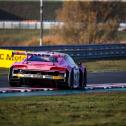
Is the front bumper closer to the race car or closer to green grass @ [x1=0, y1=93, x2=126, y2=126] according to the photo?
the race car

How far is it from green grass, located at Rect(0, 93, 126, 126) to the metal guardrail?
66.2 feet

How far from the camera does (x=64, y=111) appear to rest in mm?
14000

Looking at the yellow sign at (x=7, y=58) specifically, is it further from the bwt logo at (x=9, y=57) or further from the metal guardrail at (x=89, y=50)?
the metal guardrail at (x=89, y=50)

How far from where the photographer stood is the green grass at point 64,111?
12.4m

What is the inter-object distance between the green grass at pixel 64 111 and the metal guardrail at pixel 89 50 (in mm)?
20172

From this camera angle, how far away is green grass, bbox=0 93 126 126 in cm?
1243

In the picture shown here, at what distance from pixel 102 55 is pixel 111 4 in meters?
22.3

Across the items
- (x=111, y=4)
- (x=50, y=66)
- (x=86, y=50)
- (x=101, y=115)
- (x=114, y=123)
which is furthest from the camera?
(x=111, y=4)

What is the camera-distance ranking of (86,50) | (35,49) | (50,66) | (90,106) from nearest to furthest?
(90,106) < (50,66) < (35,49) < (86,50)

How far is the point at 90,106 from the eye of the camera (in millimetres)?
15094

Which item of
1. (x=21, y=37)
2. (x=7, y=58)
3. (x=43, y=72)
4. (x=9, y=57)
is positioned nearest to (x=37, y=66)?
(x=43, y=72)

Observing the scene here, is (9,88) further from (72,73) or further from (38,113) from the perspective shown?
(38,113)

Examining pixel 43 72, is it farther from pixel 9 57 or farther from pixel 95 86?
pixel 9 57

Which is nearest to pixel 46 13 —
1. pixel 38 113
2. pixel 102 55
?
pixel 102 55
